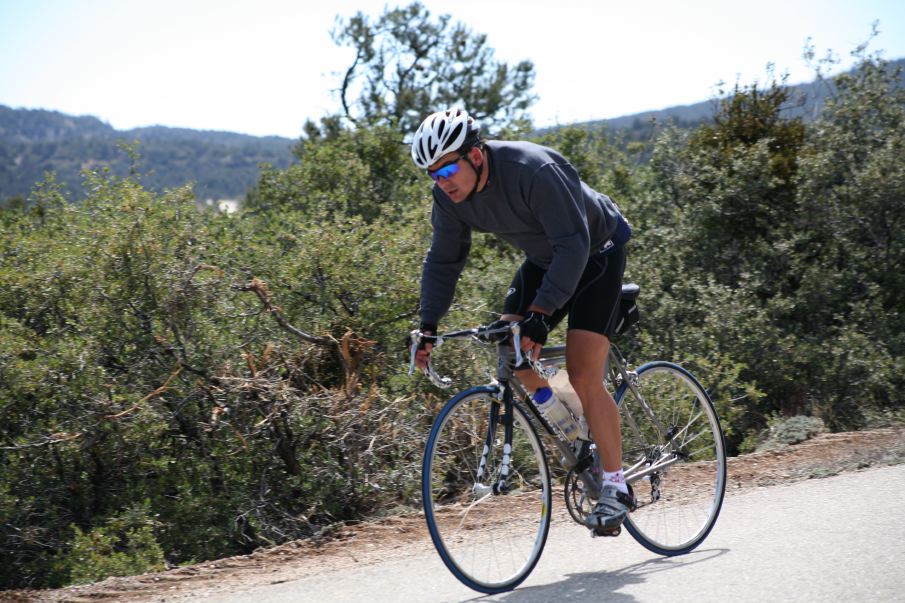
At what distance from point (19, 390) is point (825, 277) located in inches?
371

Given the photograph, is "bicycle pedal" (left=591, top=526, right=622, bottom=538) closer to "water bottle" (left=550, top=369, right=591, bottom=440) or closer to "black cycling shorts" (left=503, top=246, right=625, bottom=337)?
"water bottle" (left=550, top=369, right=591, bottom=440)

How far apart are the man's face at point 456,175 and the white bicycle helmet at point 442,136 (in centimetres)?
4

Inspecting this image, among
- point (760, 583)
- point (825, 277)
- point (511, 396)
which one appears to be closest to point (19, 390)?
point (511, 396)

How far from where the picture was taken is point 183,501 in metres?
6.59

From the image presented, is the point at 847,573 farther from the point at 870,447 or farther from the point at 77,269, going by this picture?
the point at 77,269

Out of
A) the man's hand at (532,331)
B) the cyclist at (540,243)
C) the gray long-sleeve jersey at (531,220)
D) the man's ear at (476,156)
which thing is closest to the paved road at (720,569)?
the cyclist at (540,243)

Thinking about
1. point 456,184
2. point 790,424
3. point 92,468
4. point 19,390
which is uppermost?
point 456,184

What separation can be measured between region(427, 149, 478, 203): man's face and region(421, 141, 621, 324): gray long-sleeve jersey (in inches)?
3.2

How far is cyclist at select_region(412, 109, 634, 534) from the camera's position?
13.2 feet

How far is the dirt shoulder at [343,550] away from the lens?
4414 millimetres

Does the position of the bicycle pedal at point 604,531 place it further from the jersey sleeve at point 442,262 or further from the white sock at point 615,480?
the jersey sleeve at point 442,262

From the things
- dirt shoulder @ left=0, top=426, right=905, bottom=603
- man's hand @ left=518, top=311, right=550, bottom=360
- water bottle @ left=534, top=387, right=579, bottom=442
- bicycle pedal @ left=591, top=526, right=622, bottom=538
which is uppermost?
man's hand @ left=518, top=311, right=550, bottom=360

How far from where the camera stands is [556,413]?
442 cm

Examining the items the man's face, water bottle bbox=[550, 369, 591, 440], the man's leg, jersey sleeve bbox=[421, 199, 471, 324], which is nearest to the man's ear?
the man's face
